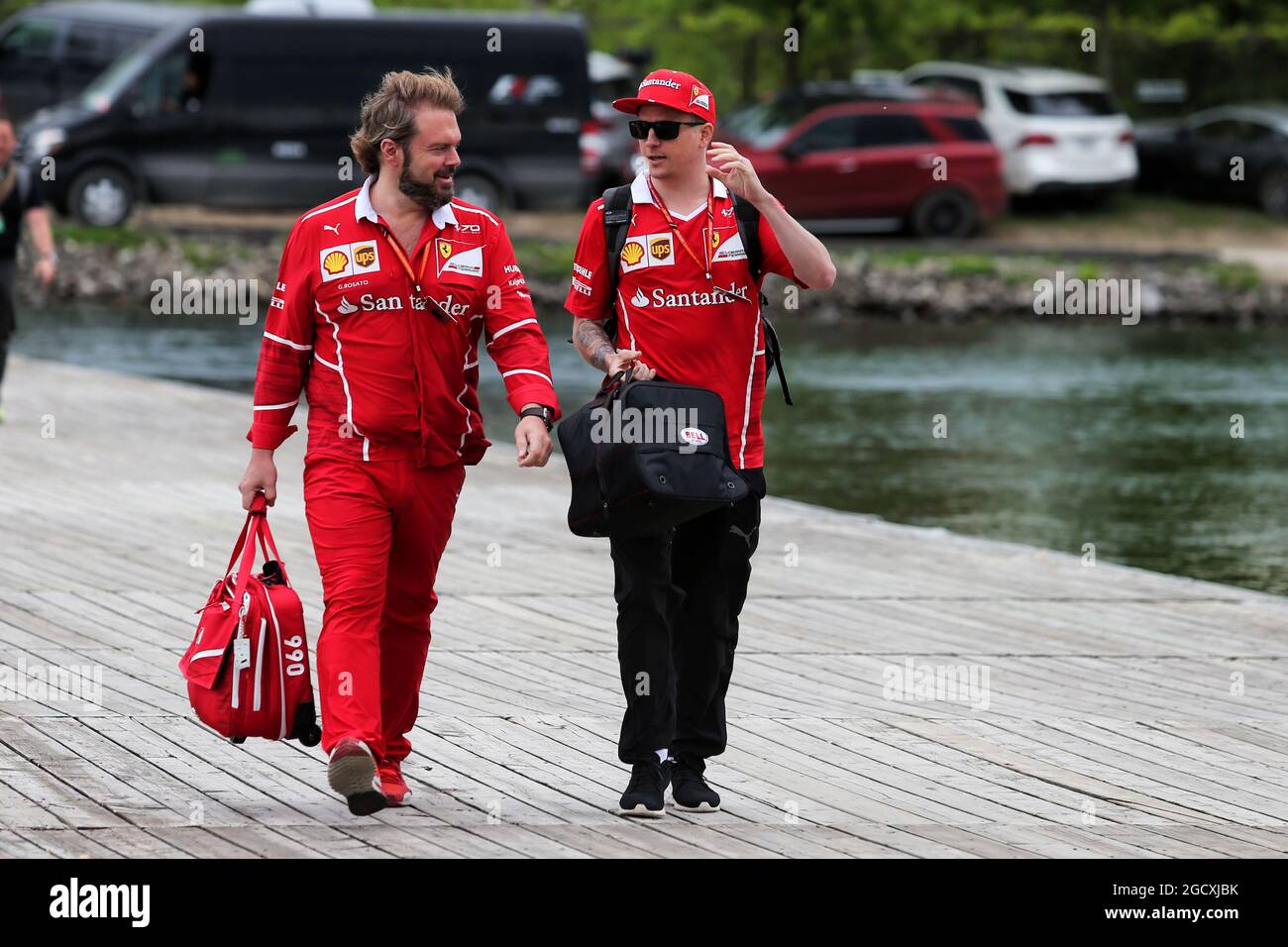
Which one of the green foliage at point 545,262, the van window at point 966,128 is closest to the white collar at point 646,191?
the green foliage at point 545,262

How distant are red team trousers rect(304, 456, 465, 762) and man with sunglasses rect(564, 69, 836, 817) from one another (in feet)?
1.64

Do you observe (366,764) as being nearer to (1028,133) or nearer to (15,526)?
(15,526)

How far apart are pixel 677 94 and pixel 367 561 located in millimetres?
1426

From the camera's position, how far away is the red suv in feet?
90.4

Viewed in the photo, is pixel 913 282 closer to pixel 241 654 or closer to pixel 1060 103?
pixel 1060 103

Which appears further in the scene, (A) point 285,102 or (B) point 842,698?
(A) point 285,102

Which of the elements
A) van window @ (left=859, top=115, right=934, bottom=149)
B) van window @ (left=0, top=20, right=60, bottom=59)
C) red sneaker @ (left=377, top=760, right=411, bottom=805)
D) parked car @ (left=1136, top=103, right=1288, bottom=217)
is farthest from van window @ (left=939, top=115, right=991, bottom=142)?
red sneaker @ (left=377, top=760, right=411, bottom=805)

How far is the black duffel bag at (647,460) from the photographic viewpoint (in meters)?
5.56

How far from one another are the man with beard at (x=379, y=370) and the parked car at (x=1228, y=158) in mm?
28329

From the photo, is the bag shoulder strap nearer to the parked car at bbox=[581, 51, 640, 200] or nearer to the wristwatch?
the wristwatch

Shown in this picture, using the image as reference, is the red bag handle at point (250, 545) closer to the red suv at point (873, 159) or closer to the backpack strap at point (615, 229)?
the backpack strap at point (615, 229)

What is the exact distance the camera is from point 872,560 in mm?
10250
